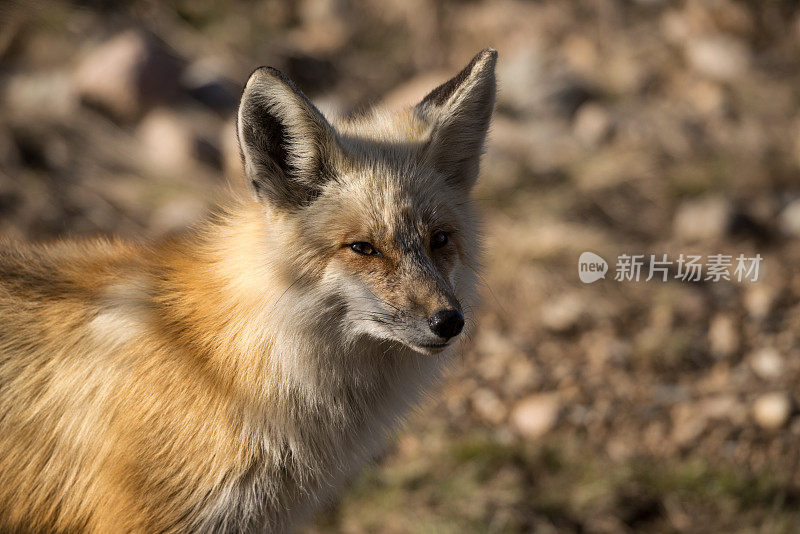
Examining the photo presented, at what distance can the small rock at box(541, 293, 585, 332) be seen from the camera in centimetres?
628

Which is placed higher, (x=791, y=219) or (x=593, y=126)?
(x=593, y=126)

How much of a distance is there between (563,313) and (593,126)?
296 centimetres

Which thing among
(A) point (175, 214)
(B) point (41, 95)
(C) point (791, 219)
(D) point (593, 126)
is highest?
(B) point (41, 95)

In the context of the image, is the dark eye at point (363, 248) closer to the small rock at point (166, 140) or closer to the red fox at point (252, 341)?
the red fox at point (252, 341)

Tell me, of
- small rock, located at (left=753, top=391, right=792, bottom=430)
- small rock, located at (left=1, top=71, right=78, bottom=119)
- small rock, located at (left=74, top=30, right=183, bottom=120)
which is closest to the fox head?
small rock, located at (left=753, top=391, right=792, bottom=430)

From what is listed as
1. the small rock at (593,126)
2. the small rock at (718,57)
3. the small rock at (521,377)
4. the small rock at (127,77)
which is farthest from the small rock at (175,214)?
the small rock at (718,57)

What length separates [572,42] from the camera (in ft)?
30.9

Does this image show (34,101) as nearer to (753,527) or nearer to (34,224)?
(34,224)

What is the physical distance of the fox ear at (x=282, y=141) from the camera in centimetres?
291

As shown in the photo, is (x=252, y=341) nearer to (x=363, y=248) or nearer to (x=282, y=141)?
(x=363, y=248)

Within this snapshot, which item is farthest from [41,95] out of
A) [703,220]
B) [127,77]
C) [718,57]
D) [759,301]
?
[718,57]

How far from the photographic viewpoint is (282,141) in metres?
3.16

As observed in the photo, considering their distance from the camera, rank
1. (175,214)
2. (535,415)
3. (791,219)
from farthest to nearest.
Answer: (791,219)
(175,214)
(535,415)

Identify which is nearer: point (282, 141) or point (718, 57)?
point (282, 141)
